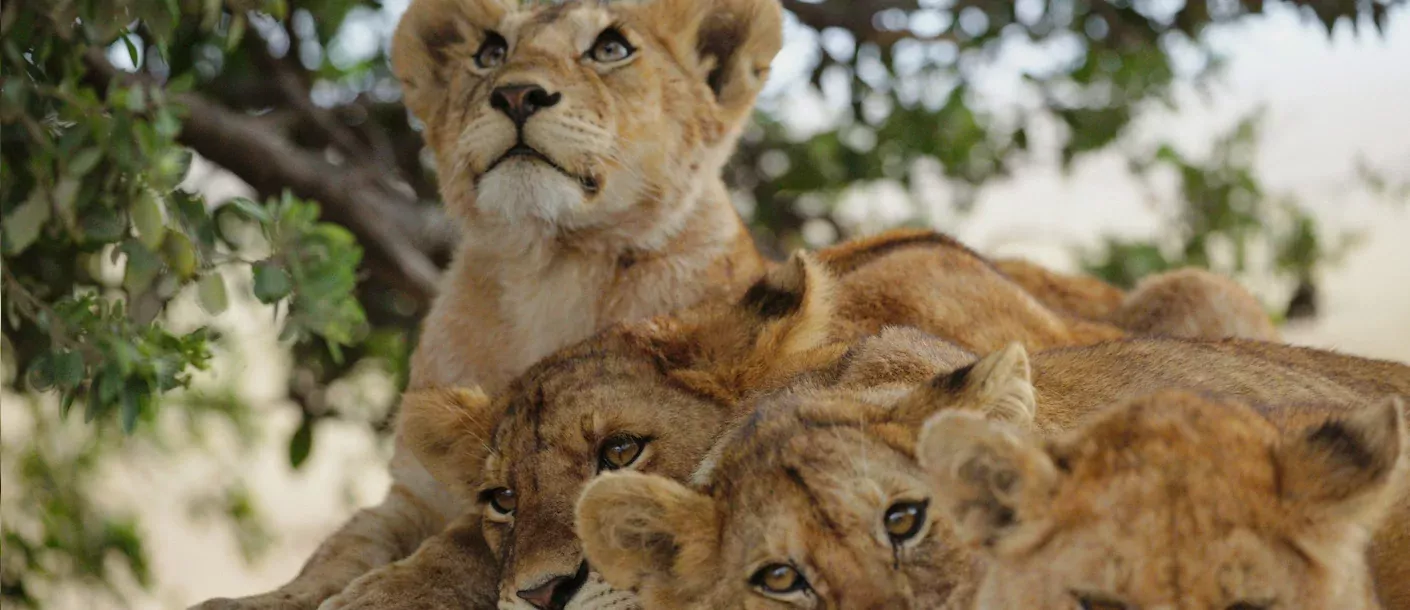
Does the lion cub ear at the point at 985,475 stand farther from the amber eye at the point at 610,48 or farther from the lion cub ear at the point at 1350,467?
the amber eye at the point at 610,48

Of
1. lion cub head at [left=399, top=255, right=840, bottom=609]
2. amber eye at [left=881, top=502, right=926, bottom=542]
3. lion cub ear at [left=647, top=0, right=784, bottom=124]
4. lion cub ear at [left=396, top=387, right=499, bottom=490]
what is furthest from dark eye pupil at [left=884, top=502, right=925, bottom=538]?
lion cub ear at [left=647, top=0, right=784, bottom=124]

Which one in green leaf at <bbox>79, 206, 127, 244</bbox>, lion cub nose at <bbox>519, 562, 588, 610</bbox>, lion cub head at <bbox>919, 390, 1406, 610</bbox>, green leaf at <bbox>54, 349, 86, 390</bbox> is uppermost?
lion cub head at <bbox>919, 390, 1406, 610</bbox>

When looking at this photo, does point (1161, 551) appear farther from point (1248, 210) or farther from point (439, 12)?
point (1248, 210)

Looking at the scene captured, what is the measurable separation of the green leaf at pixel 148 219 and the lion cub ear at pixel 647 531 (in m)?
1.50

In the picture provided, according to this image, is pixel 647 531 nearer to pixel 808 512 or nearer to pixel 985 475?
pixel 808 512

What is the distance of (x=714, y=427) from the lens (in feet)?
10.3

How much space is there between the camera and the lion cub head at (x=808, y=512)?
2285 millimetres

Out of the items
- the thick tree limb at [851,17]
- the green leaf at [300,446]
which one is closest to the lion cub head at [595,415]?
the thick tree limb at [851,17]

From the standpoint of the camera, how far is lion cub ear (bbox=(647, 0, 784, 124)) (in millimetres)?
4539

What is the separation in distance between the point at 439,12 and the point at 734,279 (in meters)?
1.11

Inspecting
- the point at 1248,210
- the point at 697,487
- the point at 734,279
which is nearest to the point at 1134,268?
the point at 1248,210

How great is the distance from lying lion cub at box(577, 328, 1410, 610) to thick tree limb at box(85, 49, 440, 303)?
10.1 ft

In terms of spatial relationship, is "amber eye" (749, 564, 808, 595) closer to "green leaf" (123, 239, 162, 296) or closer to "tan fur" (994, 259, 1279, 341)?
"green leaf" (123, 239, 162, 296)

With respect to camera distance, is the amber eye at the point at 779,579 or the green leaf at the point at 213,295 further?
the green leaf at the point at 213,295
